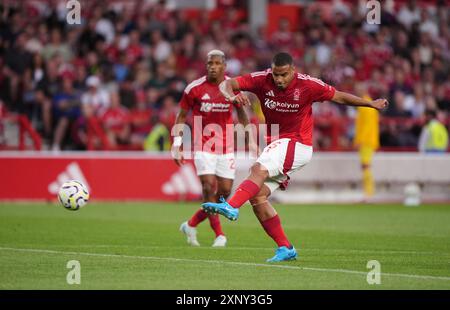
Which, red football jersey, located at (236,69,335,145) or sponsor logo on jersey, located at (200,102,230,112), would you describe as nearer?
red football jersey, located at (236,69,335,145)

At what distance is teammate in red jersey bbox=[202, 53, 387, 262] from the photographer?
11.4 meters

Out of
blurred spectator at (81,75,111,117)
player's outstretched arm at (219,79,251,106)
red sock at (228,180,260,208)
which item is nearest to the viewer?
red sock at (228,180,260,208)

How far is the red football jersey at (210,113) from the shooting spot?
1420cm

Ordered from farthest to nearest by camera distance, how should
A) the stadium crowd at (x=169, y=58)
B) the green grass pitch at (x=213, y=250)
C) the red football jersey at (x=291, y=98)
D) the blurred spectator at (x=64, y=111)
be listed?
the stadium crowd at (x=169, y=58) → the blurred spectator at (x=64, y=111) → the red football jersey at (x=291, y=98) → the green grass pitch at (x=213, y=250)

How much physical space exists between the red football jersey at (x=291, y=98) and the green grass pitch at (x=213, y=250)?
1.50m

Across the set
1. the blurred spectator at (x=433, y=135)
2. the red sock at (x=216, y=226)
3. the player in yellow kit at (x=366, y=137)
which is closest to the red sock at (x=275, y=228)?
the red sock at (x=216, y=226)

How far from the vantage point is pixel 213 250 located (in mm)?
12922

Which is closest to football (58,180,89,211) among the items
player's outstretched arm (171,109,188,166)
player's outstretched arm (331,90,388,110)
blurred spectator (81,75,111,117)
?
player's outstretched arm (171,109,188,166)

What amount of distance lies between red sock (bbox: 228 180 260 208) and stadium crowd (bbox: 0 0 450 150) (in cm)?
1273

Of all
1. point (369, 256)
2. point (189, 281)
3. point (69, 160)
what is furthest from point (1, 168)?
point (189, 281)

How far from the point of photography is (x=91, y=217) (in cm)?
1895

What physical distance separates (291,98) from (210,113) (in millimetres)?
2855

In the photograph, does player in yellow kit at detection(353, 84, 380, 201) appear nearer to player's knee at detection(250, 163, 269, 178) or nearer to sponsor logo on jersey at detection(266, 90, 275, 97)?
sponsor logo on jersey at detection(266, 90, 275, 97)

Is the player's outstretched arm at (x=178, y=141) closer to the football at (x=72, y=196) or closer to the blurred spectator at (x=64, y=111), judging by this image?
the football at (x=72, y=196)
